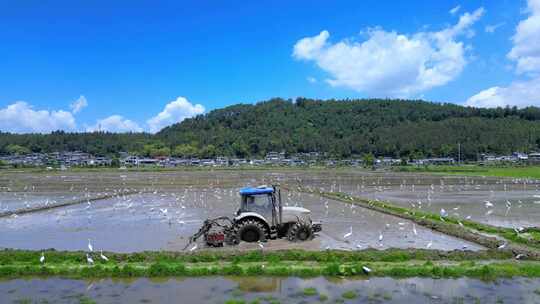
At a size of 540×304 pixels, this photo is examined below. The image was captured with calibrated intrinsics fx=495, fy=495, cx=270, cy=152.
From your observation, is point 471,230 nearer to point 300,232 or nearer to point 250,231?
point 300,232

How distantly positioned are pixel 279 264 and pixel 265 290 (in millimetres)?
2185

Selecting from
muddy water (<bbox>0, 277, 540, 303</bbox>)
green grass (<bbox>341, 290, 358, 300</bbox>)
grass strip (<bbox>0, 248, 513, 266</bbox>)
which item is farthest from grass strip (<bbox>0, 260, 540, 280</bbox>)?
green grass (<bbox>341, 290, 358, 300</bbox>)

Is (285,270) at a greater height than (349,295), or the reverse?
(285,270)

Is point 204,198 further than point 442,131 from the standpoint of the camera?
No

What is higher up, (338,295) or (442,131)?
(442,131)

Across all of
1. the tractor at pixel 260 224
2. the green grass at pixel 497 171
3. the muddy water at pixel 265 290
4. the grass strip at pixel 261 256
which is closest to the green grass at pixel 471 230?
the grass strip at pixel 261 256

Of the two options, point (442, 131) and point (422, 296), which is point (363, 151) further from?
point (422, 296)

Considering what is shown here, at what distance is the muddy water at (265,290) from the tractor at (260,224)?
4685mm

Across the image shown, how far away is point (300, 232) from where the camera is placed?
1838 centimetres

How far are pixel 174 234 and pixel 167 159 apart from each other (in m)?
174

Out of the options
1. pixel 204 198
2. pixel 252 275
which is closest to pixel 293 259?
pixel 252 275

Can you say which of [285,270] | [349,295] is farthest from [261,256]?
[349,295]

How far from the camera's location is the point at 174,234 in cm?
2119

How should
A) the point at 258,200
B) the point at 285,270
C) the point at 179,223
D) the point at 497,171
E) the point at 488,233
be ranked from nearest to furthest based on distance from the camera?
the point at 285,270 → the point at 258,200 → the point at 488,233 → the point at 179,223 → the point at 497,171
